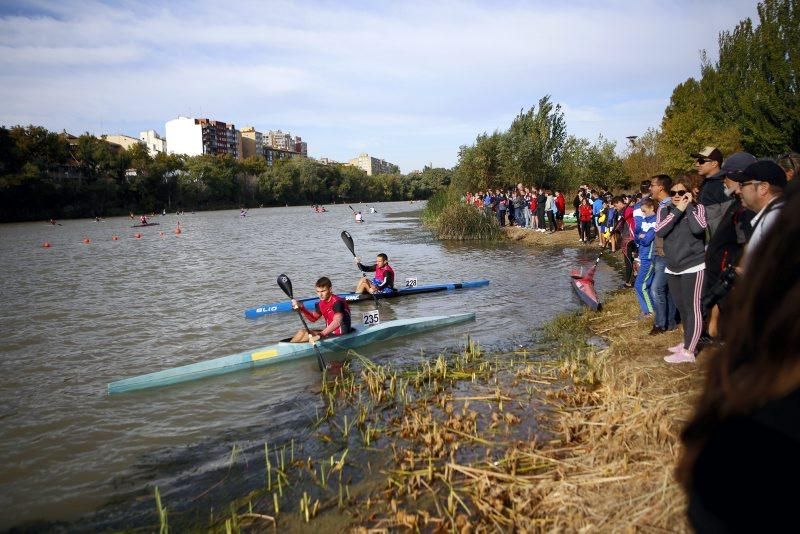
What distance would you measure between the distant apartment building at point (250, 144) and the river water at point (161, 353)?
152 meters

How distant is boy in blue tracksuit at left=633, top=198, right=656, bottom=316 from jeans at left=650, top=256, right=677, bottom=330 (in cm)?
30

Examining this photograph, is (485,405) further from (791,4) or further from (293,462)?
(791,4)

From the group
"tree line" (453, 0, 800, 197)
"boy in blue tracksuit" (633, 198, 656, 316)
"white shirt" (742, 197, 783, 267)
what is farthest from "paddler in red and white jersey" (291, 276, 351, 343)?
"tree line" (453, 0, 800, 197)

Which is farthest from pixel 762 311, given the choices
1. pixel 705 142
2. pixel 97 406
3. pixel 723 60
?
pixel 723 60

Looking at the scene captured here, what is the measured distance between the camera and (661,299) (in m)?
7.18

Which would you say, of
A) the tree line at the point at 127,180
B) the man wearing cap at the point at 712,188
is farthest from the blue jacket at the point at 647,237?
the tree line at the point at 127,180

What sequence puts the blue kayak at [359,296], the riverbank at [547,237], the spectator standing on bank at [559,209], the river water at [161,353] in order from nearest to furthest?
the river water at [161,353], the blue kayak at [359,296], the riverbank at [547,237], the spectator standing on bank at [559,209]

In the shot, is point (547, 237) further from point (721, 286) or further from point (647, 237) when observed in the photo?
point (721, 286)

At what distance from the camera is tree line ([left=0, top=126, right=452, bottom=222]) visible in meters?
58.7

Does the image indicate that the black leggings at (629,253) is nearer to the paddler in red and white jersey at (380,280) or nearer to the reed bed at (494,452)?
the reed bed at (494,452)

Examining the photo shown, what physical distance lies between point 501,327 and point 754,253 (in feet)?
29.5

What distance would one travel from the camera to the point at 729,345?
1.07 m

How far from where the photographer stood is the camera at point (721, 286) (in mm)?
4914

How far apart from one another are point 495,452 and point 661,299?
380 centimetres
